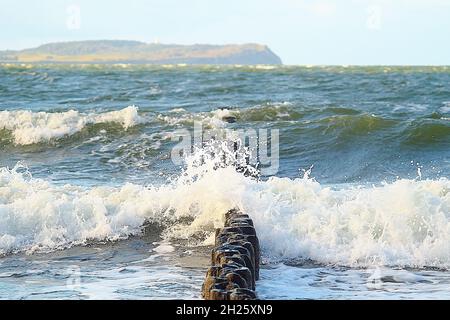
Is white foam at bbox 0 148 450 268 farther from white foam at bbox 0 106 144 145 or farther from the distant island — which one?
the distant island

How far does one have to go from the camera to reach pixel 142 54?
137625 mm

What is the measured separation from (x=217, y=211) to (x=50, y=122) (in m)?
10.8

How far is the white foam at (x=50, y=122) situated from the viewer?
1886 cm

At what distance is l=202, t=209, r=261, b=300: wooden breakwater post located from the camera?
18.6 ft

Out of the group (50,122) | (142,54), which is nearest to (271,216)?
(50,122)

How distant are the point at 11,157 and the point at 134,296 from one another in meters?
11.1

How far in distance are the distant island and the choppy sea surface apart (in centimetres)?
8509

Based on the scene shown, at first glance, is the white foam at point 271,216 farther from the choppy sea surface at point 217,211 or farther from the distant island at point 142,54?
the distant island at point 142,54

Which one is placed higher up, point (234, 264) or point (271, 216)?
point (234, 264)

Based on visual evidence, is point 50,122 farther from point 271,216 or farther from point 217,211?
point 271,216

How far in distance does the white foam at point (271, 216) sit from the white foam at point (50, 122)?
781cm

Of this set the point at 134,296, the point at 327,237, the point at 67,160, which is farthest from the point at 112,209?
the point at 67,160

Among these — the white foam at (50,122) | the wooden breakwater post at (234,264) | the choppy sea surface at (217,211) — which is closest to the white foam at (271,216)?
the choppy sea surface at (217,211)

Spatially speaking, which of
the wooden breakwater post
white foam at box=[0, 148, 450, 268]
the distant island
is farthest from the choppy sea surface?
the distant island
